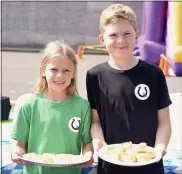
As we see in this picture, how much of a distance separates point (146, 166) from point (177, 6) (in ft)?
16.8

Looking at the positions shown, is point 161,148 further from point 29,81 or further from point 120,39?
point 29,81

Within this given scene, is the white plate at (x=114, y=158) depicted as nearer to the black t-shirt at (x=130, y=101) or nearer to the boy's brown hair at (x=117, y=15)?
the black t-shirt at (x=130, y=101)

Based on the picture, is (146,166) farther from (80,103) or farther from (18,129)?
(18,129)

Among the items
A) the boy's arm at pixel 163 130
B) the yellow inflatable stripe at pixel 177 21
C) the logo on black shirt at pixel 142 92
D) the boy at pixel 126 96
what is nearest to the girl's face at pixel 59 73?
the boy at pixel 126 96

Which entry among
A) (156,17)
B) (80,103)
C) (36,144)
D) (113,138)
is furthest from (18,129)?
(156,17)

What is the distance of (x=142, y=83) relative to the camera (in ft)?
6.56

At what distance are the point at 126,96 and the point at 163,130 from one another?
238 mm

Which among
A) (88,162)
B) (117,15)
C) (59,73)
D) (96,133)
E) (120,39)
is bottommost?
(88,162)

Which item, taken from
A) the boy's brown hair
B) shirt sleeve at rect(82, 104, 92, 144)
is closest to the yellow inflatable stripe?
the boy's brown hair

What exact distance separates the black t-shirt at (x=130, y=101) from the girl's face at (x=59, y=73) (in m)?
0.13

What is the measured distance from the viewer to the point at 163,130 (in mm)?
2020

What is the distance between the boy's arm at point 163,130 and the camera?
200 centimetres

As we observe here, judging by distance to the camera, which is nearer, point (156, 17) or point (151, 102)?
point (151, 102)

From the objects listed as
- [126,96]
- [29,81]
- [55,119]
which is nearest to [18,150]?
[55,119]
